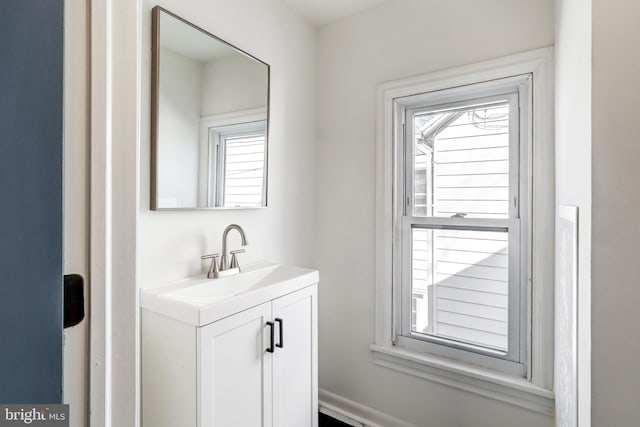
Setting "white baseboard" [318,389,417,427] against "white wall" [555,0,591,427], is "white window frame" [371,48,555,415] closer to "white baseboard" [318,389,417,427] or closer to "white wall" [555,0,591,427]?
"white baseboard" [318,389,417,427]

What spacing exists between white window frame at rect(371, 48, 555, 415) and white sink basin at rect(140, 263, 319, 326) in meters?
0.81

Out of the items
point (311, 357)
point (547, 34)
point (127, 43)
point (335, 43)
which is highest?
point (335, 43)

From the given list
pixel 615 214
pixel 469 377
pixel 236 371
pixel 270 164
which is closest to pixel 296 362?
pixel 236 371

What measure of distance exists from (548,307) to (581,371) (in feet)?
2.65

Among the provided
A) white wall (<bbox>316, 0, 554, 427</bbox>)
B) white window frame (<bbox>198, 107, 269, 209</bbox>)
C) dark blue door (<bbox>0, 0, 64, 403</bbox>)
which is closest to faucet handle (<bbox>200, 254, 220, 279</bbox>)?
white window frame (<bbox>198, 107, 269, 209</bbox>)

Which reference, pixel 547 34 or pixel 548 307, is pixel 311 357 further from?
pixel 547 34

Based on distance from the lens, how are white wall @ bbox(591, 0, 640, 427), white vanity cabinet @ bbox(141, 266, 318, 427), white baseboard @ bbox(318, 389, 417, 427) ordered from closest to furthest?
white wall @ bbox(591, 0, 640, 427)
white vanity cabinet @ bbox(141, 266, 318, 427)
white baseboard @ bbox(318, 389, 417, 427)

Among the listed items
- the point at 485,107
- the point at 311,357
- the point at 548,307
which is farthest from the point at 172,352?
the point at 485,107

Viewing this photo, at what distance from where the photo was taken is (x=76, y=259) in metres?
0.45

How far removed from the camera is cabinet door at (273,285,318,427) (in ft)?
4.40

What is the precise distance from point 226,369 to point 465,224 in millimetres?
1370

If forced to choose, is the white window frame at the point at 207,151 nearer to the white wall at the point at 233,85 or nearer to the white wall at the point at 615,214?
the white wall at the point at 233,85

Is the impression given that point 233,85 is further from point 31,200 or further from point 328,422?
point 328,422

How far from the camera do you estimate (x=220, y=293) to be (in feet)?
4.56
